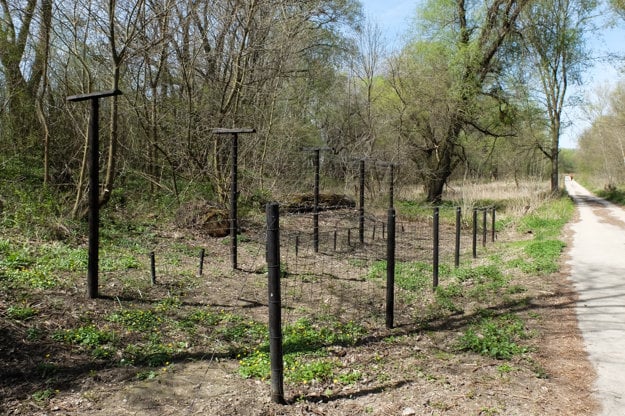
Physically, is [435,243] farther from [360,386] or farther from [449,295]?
[360,386]

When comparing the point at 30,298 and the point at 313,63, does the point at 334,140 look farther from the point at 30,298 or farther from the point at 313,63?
the point at 30,298

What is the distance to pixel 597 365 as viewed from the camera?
4.34 m

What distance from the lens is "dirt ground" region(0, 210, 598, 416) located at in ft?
11.5

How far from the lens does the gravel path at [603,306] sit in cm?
392

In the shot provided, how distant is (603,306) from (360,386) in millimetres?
4035

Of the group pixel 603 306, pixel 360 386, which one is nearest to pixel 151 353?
pixel 360 386

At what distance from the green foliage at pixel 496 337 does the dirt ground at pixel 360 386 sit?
0.40 ft

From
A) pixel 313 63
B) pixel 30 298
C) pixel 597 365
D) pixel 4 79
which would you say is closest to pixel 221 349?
A: pixel 30 298

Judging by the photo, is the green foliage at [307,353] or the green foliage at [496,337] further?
the green foliage at [496,337]

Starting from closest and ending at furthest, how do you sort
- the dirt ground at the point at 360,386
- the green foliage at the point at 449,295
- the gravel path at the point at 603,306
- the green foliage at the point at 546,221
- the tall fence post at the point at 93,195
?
the dirt ground at the point at 360,386, the gravel path at the point at 603,306, the tall fence post at the point at 93,195, the green foliage at the point at 449,295, the green foliage at the point at 546,221

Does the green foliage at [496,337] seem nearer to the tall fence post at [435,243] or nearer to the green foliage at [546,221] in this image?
the tall fence post at [435,243]

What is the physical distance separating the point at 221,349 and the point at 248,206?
8.42 m

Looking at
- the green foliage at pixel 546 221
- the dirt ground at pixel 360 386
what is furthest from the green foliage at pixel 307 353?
the green foliage at pixel 546 221

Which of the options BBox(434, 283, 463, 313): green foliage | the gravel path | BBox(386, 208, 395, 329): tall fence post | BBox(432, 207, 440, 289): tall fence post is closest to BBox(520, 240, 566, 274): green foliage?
the gravel path
